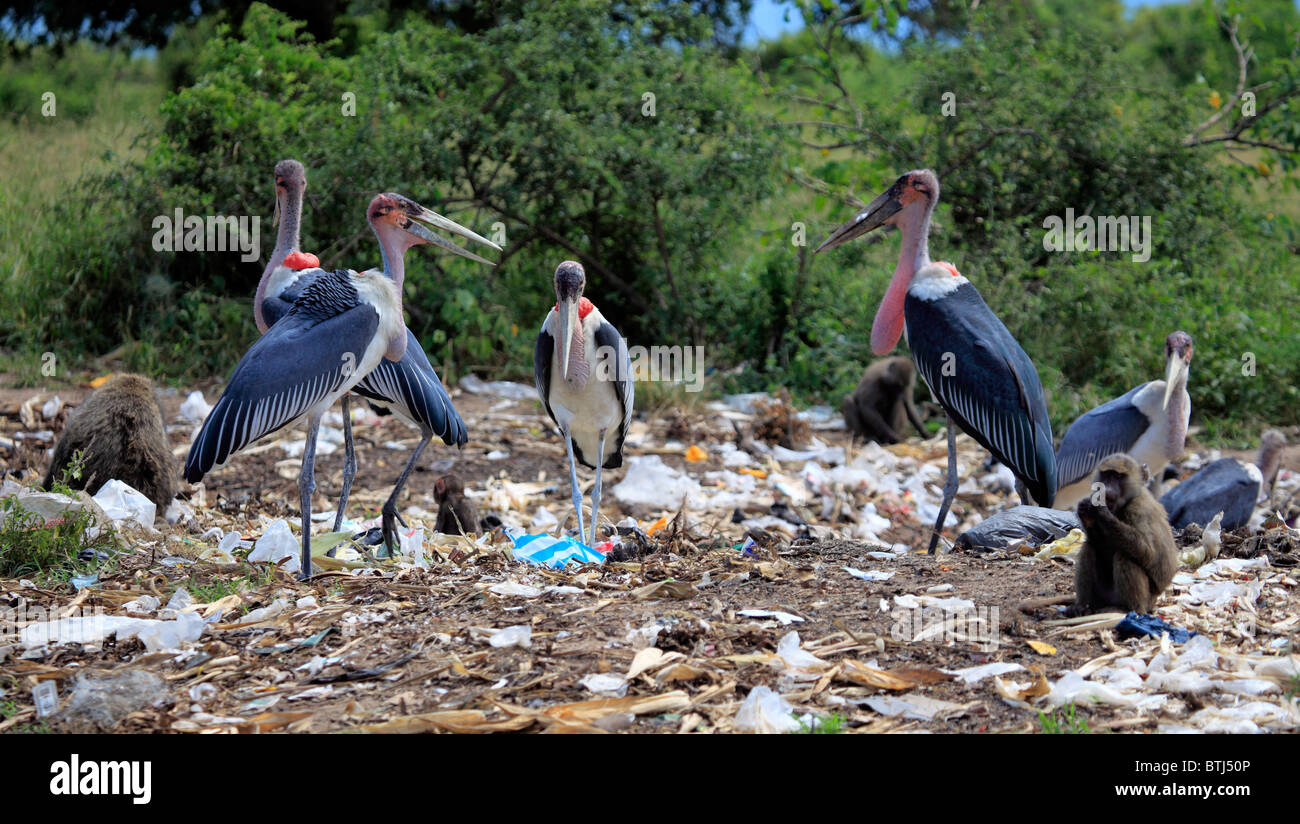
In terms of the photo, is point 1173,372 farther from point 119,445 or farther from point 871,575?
point 119,445

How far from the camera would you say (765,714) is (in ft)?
11.1

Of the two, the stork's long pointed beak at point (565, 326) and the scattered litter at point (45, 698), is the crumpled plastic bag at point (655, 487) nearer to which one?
the stork's long pointed beak at point (565, 326)

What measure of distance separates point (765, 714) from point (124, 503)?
382 cm

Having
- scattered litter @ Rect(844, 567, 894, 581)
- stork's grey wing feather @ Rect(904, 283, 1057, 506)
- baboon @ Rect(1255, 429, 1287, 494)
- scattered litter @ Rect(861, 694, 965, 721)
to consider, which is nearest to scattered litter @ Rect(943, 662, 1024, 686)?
scattered litter @ Rect(861, 694, 965, 721)

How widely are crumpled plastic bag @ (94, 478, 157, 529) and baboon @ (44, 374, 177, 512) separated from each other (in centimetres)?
14

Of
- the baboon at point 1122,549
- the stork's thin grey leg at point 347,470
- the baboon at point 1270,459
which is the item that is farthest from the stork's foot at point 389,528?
the baboon at point 1270,459

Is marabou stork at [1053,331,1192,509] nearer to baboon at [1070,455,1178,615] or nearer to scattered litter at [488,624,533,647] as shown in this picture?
baboon at [1070,455,1178,615]

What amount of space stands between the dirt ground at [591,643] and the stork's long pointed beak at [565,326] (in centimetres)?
106

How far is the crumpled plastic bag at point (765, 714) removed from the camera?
3.35 m

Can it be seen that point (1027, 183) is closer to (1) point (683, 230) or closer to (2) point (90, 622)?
(1) point (683, 230)

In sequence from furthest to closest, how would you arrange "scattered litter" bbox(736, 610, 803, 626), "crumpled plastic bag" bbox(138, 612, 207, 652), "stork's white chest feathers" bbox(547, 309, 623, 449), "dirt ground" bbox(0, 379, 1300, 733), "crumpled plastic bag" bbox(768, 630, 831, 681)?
"stork's white chest feathers" bbox(547, 309, 623, 449) < "scattered litter" bbox(736, 610, 803, 626) < "crumpled plastic bag" bbox(138, 612, 207, 652) < "crumpled plastic bag" bbox(768, 630, 831, 681) < "dirt ground" bbox(0, 379, 1300, 733)

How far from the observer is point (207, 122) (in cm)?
1047

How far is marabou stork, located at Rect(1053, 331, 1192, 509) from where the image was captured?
6789 millimetres
